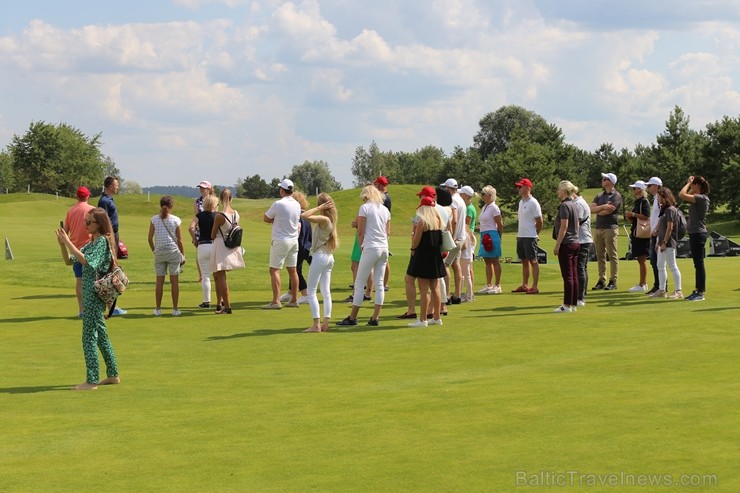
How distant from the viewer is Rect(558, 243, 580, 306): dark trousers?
56.5ft

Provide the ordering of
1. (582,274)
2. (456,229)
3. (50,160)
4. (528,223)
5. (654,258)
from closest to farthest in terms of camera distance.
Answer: (582,274) → (456,229) → (654,258) → (528,223) → (50,160)

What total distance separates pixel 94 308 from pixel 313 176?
16836cm

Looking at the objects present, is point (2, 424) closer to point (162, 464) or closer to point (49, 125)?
point (162, 464)

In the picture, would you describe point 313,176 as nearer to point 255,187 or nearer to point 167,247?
point 255,187

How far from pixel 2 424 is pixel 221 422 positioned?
81.1 inches

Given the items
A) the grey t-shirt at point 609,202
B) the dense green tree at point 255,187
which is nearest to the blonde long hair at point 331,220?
→ the grey t-shirt at point 609,202

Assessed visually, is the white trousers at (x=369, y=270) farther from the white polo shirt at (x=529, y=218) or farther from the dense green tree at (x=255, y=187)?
the dense green tree at (x=255, y=187)

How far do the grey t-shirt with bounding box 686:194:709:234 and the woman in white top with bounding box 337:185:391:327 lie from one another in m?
5.81

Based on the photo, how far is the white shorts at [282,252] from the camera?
18.2 m

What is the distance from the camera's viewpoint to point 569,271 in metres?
17.3

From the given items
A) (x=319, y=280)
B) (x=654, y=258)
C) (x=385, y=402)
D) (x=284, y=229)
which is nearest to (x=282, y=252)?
(x=284, y=229)

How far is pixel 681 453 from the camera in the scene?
7.27 m

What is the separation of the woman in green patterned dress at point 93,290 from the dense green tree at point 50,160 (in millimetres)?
105665

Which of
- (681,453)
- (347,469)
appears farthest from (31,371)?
(681,453)
